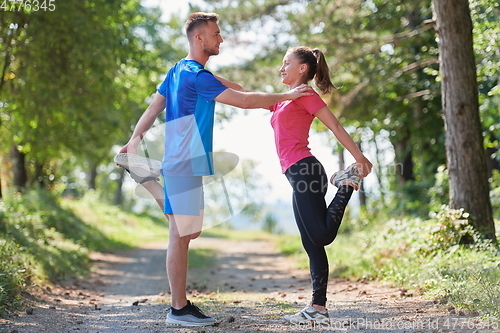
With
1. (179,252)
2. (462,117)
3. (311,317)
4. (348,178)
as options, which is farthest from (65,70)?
(311,317)

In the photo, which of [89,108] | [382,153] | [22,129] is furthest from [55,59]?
[382,153]

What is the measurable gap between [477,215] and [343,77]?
298 inches

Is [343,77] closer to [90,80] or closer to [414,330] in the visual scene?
[90,80]

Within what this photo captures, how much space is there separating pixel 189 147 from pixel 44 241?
617cm

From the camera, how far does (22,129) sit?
1442cm

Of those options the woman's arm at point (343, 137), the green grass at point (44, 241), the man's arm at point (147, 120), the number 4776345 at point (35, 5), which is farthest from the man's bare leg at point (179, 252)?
the number 4776345 at point (35, 5)

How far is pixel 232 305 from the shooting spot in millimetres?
5523

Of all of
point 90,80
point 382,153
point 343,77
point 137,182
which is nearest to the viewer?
point 137,182

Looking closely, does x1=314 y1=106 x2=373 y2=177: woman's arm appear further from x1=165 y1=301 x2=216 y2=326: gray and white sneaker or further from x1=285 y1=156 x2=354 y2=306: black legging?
x1=165 y1=301 x2=216 y2=326: gray and white sneaker

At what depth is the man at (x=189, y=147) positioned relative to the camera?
13.5 ft

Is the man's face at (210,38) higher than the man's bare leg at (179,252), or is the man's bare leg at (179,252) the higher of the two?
the man's face at (210,38)

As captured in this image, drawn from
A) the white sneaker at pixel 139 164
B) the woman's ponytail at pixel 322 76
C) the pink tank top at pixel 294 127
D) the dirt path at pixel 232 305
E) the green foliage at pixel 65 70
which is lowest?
the dirt path at pixel 232 305

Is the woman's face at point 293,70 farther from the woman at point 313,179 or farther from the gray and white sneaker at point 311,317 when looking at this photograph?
the gray and white sneaker at point 311,317

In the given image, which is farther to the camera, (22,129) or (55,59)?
(22,129)
